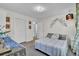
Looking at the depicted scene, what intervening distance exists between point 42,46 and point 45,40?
112 millimetres

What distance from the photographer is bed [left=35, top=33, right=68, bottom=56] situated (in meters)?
1.70

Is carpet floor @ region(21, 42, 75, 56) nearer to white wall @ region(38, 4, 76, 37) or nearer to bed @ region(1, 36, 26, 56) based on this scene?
bed @ region(1, 36, 26, 56)

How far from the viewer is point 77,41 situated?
5.78 ft

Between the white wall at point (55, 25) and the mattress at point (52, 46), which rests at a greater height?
the white wall at point (55, 25)

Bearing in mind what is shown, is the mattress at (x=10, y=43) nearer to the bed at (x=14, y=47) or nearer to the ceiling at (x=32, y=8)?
the bed at (x=14, y=47)

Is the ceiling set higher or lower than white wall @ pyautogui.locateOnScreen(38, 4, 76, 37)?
higher

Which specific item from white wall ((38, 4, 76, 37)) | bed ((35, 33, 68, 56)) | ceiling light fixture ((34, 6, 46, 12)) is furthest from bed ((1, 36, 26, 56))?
ceiling light fixture ((34, 6, 46, 12))

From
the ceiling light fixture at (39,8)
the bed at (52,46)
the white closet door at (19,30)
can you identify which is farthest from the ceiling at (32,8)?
the bed at (52,46)

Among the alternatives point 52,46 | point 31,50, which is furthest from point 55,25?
point 31,50

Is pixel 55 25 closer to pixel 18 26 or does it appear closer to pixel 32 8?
pixel 32 8

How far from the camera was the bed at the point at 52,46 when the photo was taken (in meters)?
1.70

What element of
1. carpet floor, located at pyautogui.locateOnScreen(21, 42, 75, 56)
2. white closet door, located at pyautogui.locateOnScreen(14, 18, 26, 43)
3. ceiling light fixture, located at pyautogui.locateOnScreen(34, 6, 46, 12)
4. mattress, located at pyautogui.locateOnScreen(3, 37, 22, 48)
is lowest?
→ carpet floor, located at pyautogui.locateOnScreen(21, 42, 75, 56)

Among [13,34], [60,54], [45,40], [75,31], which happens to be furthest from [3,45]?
[75,31]

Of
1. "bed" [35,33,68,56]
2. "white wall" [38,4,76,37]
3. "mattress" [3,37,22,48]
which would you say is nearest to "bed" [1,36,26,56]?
"mattress" [3,37,22,48]
